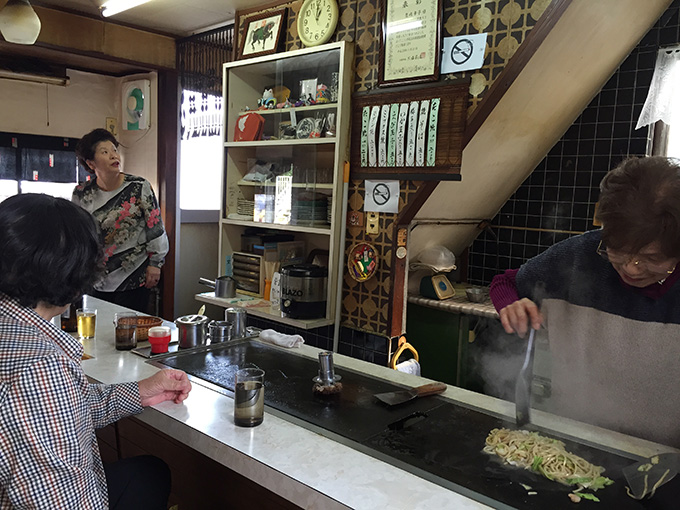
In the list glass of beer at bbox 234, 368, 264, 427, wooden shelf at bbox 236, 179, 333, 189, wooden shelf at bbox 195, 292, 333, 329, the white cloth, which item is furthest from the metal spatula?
wooden shelf at bbox 236, 179, 333, 189

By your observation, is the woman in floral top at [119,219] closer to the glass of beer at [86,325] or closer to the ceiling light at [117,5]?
the glass of beer at [86,325]

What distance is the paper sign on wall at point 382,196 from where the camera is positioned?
325 cm

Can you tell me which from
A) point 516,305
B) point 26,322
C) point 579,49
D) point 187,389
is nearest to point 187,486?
point 187,389

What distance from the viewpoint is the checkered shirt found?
1.12 metres

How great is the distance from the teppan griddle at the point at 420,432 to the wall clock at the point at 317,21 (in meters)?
2.26

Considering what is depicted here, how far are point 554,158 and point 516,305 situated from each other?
236 cm

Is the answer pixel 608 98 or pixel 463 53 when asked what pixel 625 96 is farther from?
pixel 463 53

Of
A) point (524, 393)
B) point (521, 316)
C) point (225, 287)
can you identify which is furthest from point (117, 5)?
Result: point (524, 393)

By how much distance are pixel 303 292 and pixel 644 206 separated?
233 centimetres

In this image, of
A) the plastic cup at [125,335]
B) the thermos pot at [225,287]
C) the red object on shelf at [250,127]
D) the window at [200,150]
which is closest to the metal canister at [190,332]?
the plastic cup at [125,335]

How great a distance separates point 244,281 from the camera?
13.9 ft

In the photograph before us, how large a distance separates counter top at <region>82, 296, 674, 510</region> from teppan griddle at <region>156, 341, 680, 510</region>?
5cm

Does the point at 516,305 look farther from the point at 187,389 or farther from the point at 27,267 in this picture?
the point at 27,267

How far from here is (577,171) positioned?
11.9 ft
